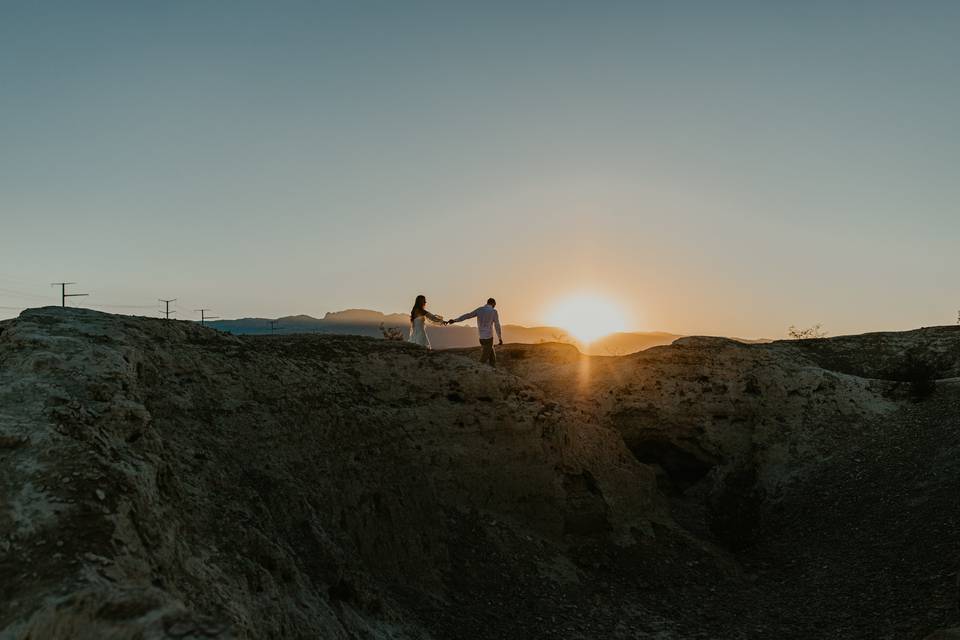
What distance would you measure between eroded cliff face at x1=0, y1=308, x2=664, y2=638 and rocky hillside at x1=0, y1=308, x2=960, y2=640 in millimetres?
35

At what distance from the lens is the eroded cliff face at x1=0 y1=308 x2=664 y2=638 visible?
5.36 m

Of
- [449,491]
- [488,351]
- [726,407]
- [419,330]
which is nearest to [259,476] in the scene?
[449,491]

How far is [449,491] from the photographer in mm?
13320

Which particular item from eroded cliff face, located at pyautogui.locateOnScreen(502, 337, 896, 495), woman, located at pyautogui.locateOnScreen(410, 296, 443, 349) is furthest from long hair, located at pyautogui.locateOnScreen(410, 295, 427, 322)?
eroded cliff face, located at pyautogui.locateOnScreen(502, 337, 896, 495)

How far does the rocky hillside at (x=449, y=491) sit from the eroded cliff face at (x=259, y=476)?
0.03 metres

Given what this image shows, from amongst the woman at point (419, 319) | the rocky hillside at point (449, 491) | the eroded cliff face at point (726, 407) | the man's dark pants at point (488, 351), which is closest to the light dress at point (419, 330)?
the woman at point (419, 319)

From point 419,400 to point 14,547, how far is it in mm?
9175

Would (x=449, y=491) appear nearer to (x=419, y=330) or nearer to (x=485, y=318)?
(x=419, y=330)

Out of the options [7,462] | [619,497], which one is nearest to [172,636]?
[7,462]

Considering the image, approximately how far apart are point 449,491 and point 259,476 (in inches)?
166

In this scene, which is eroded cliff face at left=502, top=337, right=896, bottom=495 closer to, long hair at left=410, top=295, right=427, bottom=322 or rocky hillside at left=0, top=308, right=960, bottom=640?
rocky hillside at left=0, top=308, right=960, bottom=640

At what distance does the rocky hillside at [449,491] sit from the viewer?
19.6 feet

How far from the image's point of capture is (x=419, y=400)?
14070mm

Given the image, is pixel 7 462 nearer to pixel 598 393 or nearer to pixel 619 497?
pixel 619 497
